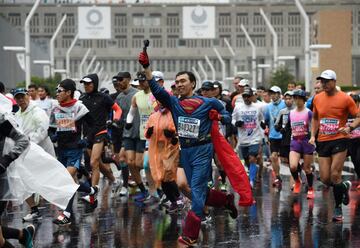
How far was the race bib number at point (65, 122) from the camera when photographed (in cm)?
1104

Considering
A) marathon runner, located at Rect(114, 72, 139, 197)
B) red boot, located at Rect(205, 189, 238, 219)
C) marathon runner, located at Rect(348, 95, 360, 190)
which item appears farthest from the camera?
marathon runner, located at Rect(348, 95, 360, 190)

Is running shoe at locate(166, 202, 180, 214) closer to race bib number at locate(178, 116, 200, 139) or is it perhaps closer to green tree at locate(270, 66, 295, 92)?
race bib number at locate(178, 116, 200, 139)

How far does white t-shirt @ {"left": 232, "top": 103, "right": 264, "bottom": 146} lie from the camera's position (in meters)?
14.8

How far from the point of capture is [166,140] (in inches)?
435

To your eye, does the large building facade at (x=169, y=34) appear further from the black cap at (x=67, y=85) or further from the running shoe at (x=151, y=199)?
the black cap at (x=67, y=85)

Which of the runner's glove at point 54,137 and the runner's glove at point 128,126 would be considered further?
the runner's glove at point 128,126

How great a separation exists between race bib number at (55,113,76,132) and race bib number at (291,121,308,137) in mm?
3652

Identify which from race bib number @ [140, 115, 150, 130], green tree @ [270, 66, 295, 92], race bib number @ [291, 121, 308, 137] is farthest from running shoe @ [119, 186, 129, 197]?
green tree @ [270, 66, 295, 92]

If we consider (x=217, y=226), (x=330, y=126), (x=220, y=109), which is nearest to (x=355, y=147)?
(x=330, y=126)

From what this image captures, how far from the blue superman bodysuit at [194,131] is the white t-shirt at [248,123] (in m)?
6.12

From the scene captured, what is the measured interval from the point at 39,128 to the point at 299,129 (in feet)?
13.7

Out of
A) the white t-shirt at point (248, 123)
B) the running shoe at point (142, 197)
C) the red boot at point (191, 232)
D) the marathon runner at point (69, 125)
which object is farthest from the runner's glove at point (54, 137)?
the white t-shirt at point (248, 123)

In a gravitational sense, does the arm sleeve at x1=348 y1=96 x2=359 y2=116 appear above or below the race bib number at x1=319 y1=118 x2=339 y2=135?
above

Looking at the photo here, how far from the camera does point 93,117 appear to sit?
1208 centimetres
